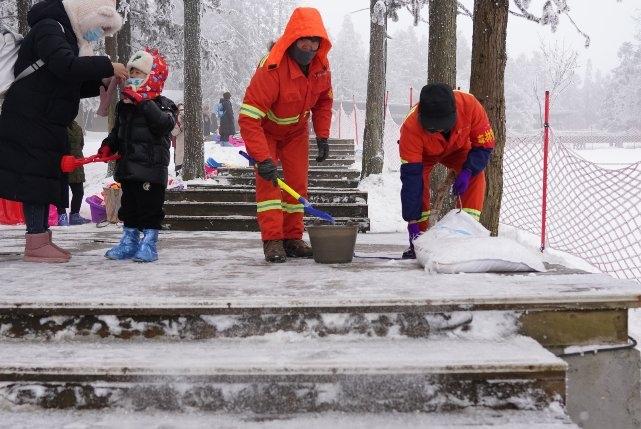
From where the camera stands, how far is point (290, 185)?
4.49 m

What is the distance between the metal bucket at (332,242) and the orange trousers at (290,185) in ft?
1.22

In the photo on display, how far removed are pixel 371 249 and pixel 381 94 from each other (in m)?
7.88

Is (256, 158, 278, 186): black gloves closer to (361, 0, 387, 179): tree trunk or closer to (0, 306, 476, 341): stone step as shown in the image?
(0, 306, 476, 341): stone step

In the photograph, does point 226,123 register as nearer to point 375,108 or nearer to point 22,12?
point 22,12

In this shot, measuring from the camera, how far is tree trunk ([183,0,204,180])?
11180 millimetres

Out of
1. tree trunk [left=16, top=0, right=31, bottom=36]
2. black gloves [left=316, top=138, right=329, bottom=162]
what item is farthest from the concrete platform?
tree trunk [left=16, top=0, right=31, bottom=36]

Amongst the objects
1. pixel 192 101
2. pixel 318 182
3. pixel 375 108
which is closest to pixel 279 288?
pixel 318 182

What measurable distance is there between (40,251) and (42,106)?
958 millimetres

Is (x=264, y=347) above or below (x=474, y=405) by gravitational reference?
above

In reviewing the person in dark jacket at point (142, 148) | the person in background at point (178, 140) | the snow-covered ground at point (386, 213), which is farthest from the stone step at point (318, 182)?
the person in dark jacket at point (142, 148)

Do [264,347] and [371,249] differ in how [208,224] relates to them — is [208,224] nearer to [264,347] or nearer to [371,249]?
[371,249]

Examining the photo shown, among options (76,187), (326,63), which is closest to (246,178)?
(76,187)

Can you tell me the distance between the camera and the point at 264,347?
2.65 meters

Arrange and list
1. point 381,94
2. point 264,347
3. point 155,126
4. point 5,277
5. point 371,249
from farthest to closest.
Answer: point 381,94 → point 371,249 → point 155,126 → point 5,277 → point 264,347
